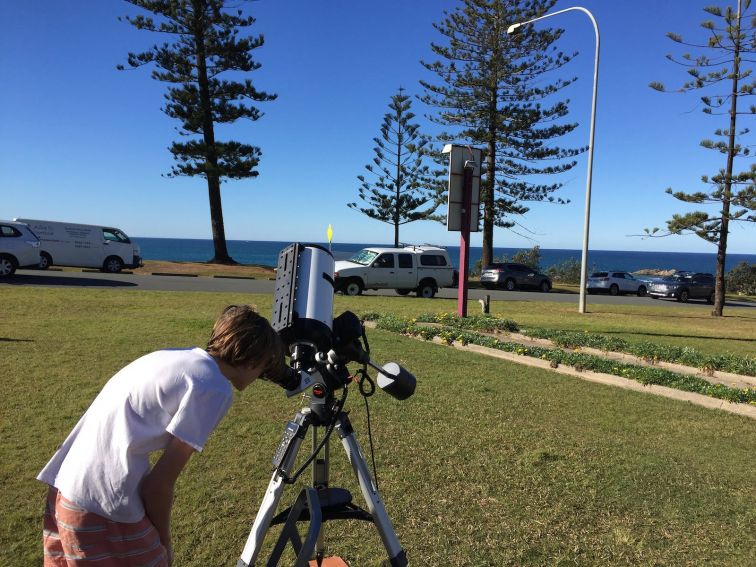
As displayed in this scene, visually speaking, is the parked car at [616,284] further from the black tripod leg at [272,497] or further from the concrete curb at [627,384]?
the black tripod leg at [272,497]

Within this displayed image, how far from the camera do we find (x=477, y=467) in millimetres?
4266

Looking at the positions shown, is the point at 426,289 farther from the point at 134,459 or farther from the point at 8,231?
the point at 134,459

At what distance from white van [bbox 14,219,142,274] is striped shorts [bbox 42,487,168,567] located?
21149 millimetres

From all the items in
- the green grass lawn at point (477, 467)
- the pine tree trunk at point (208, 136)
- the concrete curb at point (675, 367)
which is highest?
the pine tree trunk at point (208, 136)

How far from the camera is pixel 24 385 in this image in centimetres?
588

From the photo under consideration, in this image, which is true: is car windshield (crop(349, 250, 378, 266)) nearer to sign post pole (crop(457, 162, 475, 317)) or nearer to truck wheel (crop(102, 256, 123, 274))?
A: sign post pole (crop(457, 162, 475, 317))

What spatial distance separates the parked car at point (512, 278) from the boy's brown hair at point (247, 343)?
26.6m

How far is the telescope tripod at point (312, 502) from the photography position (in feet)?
6.87

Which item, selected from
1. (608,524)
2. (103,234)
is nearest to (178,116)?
(103,234)

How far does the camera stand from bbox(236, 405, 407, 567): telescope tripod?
2.09m

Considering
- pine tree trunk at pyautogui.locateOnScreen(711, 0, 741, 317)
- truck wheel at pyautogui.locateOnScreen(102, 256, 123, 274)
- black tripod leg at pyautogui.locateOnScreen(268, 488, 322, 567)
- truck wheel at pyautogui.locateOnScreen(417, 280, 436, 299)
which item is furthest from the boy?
truck wheel at pyautogui.locateOnScreen(102, 256, 123, 274)

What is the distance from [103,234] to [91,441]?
72.4ft

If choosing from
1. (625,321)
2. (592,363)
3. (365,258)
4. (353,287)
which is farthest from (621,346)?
(365,258)

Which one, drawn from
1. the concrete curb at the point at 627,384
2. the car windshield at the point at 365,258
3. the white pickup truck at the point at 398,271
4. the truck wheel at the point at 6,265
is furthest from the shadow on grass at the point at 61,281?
the concrete curb at the point at 627,384
